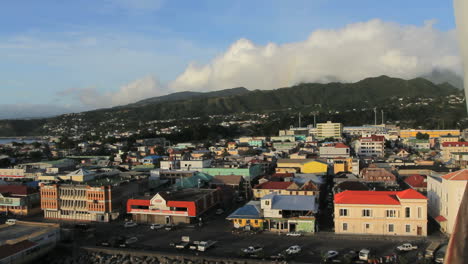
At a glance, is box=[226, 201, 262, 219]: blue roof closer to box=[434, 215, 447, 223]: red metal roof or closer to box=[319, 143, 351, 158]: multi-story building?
box=[434, 215, 447, 223]: red metal roof

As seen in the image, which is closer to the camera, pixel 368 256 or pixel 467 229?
pixel 467 229

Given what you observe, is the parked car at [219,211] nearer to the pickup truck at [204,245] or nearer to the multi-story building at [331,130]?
the pickup truck at [204,245]

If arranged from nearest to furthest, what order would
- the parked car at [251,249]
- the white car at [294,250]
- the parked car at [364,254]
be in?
the parked car at [364,254] < the white car at [294,250] < the parked car at [251,249]

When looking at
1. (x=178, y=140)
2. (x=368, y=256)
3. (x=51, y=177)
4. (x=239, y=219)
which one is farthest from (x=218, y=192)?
(x=178, y=140)

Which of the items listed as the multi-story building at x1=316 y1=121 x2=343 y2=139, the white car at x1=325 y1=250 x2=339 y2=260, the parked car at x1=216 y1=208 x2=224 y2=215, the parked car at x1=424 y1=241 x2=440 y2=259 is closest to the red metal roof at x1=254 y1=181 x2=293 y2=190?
the parked car at x1=216 y1=208 x2=224 y2=215

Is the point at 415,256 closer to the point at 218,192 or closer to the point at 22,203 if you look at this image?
the point at 218,192

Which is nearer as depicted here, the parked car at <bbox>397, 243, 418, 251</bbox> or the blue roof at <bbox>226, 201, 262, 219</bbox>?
the parked car at <bbox>397, 243, 418, 251</bbox>

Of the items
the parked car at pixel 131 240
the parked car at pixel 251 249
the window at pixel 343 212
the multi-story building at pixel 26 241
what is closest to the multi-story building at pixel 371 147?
the window at pixel 343 212
